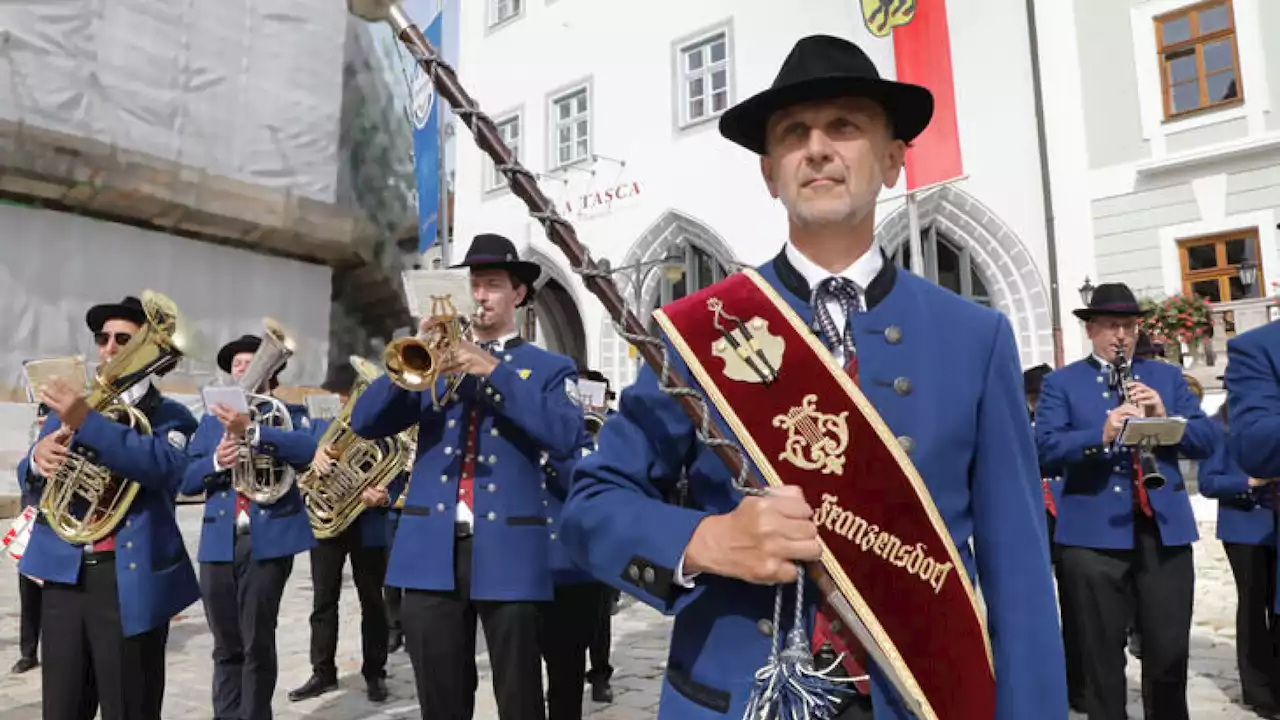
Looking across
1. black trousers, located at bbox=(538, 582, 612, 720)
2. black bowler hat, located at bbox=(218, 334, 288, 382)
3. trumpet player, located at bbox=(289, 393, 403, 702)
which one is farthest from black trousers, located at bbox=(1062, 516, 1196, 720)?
black bowler hat, located at bbox=(218, 334, 288, 382)

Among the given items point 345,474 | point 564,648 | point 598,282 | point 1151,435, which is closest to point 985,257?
point 1151,435

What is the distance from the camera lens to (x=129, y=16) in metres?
18.6

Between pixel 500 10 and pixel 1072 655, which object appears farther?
pixel 500 10

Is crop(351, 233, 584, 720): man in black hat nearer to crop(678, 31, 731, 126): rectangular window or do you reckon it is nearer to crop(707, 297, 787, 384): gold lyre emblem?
crop(707, 297, 787, 384): gold lyre emblem

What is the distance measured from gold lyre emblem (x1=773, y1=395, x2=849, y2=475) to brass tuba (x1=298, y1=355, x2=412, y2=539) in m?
5.24

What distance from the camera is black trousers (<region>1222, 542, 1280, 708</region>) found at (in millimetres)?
5117

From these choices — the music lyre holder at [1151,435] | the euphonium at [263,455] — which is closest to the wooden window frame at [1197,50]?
the music lyre holder at [1151,435]

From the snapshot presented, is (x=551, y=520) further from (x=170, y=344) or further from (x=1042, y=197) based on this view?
(x=1042, y=197)

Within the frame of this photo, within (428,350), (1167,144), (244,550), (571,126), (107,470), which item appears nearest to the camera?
(428,350)

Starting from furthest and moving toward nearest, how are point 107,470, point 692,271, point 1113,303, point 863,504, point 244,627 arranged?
1. point 692,271
2. point 244,627
3. point 1113,303
4. point 107,470
5. point 863,504

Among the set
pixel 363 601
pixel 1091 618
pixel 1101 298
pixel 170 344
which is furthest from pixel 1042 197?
pixel 170 344

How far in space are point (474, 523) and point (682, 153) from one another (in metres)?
15.7

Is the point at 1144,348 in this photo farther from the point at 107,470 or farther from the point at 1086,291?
the point at 1086,291

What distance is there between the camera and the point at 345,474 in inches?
256
